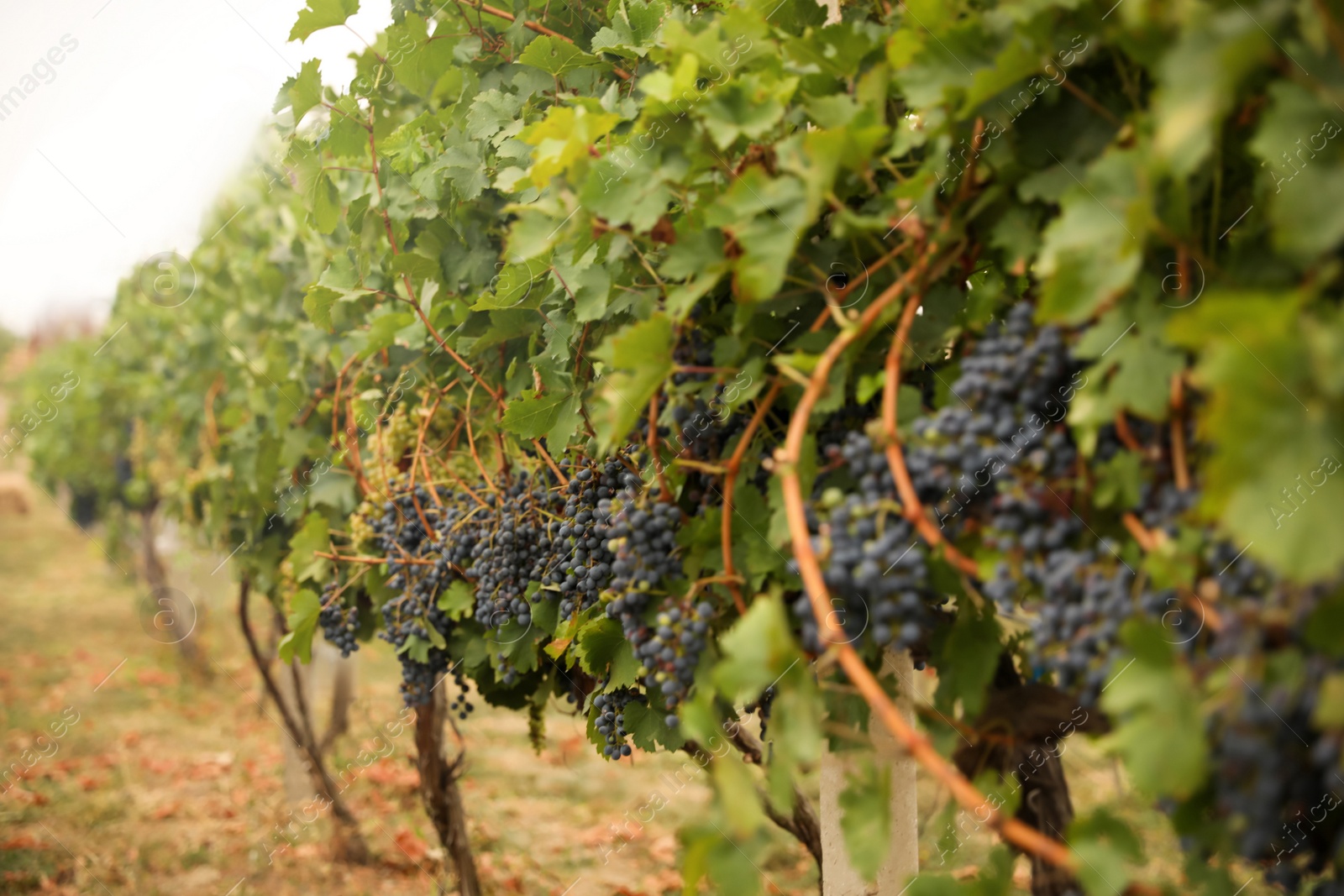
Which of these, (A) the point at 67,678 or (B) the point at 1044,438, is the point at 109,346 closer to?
(A) the point at 67,678

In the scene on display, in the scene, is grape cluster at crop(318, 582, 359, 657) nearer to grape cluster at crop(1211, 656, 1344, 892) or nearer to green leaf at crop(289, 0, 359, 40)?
green leaf at crop(289, 0, 359, 40)

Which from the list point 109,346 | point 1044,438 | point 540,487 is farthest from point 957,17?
point 109,346

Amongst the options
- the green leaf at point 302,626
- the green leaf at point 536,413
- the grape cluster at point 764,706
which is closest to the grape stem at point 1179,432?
the grape cluster at point 764,706

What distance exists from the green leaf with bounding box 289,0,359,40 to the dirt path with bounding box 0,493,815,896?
2.41 metres

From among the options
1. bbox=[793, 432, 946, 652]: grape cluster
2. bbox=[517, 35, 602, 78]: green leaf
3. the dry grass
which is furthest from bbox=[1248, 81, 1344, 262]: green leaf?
the dry grass

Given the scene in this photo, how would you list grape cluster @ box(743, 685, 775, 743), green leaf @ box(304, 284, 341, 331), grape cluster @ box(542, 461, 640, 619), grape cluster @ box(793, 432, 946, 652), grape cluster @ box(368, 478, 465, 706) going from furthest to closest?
green leaf @ box(304, 284, 341, 331) < grape cluster @ box(368, 478, 465, 706) < grape cluster @ box(542, 461, 640, 619) < grape cluster @ box(743, 685, 775, 743) < grape cluster @ box(793, 432, 946, 652)

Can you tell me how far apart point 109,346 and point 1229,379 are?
996 cm

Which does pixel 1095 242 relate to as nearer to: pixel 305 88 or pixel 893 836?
pixel 893 836

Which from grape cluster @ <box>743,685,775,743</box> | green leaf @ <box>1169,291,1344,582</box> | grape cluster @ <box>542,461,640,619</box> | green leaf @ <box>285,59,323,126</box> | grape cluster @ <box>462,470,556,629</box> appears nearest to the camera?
green leaf @ <box>1169,291,1344,582</box>

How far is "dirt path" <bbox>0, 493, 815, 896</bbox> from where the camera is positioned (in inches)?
194

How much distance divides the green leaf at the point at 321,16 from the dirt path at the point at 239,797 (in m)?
2.41

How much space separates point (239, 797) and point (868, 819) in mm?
6681

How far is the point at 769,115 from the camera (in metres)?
1.32

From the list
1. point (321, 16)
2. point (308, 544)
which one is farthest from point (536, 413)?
point (321, 16)
